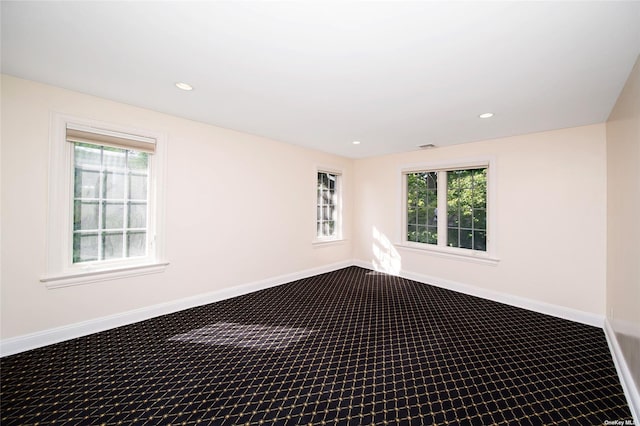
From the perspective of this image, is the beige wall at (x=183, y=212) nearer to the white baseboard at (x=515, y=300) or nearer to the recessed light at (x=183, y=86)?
the recessed light at (x=183, y=86)

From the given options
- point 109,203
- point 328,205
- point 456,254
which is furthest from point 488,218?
point 109,203

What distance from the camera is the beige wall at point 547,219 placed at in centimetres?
322

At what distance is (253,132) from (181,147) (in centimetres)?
104

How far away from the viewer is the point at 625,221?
2.32 meters

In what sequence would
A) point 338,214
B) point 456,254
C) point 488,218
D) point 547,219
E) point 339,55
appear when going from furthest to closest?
point 338,214
point 456,254
point 488,218
point 547,219
point 339,55

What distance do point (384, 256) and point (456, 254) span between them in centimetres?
142

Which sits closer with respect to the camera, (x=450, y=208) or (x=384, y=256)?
(x=450, y=208)

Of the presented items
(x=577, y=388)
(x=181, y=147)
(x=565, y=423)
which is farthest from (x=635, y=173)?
(x=181, y=147)

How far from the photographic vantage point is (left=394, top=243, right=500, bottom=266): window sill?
406 cm

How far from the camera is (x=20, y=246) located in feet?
7.90

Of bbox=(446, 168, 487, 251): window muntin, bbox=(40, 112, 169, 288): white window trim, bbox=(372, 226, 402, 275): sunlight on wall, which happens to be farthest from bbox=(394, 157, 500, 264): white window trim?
bbox=(40, 112, 169, 288): white window trim

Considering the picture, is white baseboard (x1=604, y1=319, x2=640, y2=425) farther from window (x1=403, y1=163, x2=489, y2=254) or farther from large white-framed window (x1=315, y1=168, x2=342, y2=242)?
large white-framed window (x1=315, y1=168, x2=342, y2=242)

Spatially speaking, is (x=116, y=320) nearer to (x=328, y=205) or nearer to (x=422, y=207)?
(x=328, y=205)

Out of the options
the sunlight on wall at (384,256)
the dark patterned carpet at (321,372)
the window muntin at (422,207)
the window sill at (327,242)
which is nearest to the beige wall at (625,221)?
the dark patterned carpet at (321,372)
